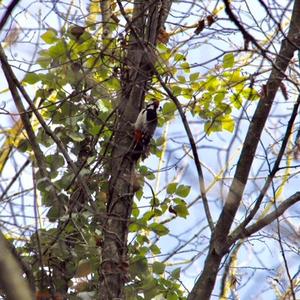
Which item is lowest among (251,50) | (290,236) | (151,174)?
(290,236)

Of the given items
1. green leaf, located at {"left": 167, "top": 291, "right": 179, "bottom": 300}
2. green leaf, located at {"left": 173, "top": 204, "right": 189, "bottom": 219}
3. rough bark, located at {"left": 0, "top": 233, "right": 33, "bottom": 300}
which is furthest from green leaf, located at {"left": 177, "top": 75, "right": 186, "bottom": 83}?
rough bark, located at {"left": 0, "top": 233, "right": 33, "bottom": 300}

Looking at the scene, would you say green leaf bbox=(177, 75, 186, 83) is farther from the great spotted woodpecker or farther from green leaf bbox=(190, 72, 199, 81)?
the great spotted woodpecker

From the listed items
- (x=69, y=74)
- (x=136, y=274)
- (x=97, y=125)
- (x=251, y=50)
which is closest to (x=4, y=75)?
(x=69, y=74)

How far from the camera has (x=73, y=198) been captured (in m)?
3.36

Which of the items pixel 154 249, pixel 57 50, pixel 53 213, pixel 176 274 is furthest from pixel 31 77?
pixel 176 274

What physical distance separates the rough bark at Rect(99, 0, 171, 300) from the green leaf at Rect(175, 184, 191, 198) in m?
0.28

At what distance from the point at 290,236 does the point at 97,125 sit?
129cm

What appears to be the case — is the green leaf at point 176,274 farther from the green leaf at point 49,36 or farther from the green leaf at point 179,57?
the green leaf at point 49,36

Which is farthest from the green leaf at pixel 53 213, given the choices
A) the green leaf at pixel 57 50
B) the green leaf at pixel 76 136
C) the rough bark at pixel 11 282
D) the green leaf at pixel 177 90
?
the rough bark at pixel 11 282

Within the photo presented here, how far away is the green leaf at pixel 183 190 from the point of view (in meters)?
3.53

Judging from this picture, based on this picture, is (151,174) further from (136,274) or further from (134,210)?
(136,274)

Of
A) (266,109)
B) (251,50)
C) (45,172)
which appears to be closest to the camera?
(251,50)

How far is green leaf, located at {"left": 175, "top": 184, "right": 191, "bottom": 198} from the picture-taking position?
3.53 m

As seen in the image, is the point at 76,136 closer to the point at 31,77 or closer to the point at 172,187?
the point at 31,77
